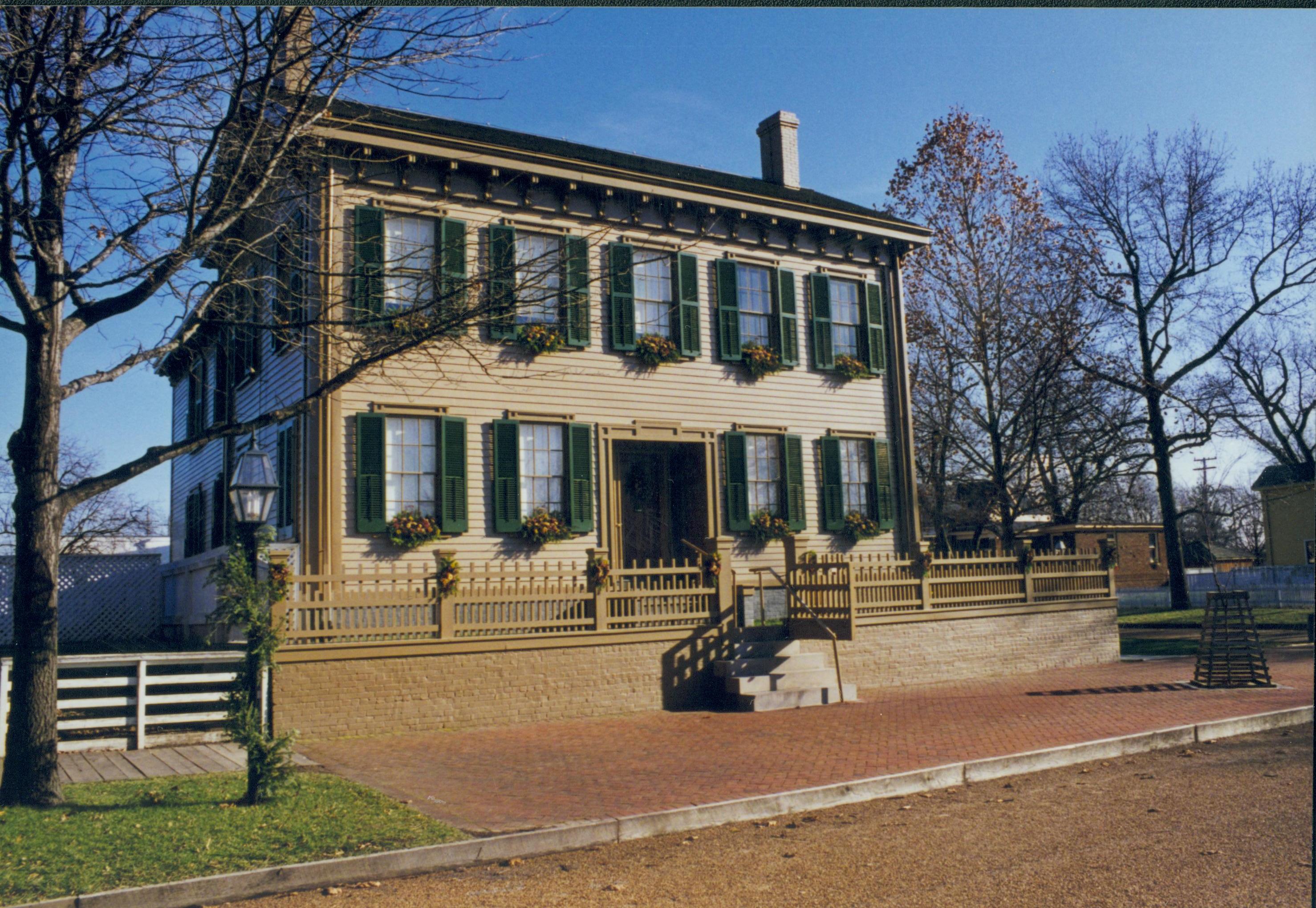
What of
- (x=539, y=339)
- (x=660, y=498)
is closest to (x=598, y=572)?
(x=539, y=339)

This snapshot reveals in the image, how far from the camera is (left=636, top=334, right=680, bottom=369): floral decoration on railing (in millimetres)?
16906

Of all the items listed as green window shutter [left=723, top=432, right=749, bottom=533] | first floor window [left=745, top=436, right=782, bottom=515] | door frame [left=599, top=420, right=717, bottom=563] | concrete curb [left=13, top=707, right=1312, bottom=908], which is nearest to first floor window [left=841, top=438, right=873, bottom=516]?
first floor window [left=745, top=436, right=782, bottom=515]

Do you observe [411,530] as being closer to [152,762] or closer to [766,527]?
[152,762]

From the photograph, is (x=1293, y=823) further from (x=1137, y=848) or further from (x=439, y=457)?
(x=439, y=457)

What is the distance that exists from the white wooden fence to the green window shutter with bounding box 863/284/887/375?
41.4 feet

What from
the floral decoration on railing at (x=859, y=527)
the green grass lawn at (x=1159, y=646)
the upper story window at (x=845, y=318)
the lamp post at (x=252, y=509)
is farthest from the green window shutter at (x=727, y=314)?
the green grass lawn at (x=1159, y=646)

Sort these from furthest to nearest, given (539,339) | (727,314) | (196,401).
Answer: (196,401) → (727,314) → (539,339)

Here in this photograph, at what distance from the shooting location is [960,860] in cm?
629

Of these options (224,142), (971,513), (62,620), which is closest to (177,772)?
(224,142)

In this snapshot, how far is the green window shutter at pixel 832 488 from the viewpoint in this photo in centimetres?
1839

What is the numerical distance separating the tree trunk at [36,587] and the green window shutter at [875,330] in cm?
1424

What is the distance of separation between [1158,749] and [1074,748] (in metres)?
1.27

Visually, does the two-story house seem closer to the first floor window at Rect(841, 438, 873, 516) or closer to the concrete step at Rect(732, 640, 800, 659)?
the first floor window at Rect(841, 438, 873, 516)

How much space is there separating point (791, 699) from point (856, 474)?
→ 20.2 ft
